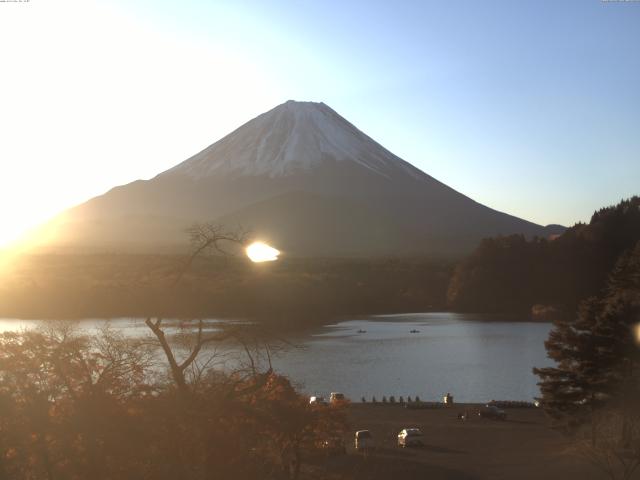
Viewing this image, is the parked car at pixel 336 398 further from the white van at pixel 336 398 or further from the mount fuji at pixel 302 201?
the mount fuji at pixel 302 201

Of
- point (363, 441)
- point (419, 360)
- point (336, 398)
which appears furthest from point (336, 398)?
point (419, 360)

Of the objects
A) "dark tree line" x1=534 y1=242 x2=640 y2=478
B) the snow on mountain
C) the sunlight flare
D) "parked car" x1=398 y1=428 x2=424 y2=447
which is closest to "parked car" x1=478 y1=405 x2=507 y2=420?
"dark tree line" x1=534 y1=242 x2=640 y2=478

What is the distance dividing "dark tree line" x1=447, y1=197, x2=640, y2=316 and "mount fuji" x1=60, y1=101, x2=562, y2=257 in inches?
1194

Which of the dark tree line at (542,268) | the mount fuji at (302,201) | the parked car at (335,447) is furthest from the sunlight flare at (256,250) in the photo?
the mount fuji at (302,201)

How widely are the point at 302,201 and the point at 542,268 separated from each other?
61.3 metres

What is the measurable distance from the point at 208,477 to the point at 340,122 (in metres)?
126

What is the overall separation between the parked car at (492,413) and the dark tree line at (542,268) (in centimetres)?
4072

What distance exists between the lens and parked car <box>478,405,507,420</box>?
1775 cm

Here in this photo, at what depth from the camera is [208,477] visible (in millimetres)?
5961

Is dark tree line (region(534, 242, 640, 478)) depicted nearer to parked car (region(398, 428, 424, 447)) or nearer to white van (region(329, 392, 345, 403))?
parked car (region(398, 428, 424, 447))

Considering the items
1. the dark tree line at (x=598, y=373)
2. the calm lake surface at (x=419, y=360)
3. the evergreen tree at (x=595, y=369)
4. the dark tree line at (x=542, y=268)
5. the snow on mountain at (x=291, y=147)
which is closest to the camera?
the dark tree line at (x=598, y=373)

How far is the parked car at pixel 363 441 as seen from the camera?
47.6ft

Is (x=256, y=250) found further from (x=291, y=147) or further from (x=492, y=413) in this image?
(x=291, y=147)

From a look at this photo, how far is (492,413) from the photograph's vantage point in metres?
17.9
